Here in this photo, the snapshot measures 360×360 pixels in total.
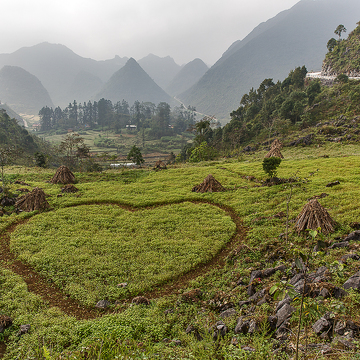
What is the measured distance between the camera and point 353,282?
16.4 ft

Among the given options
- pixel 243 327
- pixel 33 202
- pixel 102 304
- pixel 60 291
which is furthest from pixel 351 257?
pixel 33 202

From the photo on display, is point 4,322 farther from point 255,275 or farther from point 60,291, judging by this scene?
point 255,275

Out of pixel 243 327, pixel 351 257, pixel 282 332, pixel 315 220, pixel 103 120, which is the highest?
pixel 103 120

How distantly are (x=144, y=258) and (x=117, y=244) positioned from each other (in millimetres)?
1575

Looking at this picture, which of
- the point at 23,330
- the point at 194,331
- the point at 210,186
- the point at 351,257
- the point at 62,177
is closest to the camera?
the point at 194,331

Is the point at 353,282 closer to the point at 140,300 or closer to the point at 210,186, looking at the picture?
the point at 140,300

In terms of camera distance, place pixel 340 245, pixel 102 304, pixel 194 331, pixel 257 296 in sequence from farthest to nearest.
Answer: pixel 340 245, pixel 102 304, pixel 257 296, pixel 194 331

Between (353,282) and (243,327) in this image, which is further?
(353,282)

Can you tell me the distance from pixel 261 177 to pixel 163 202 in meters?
8.16

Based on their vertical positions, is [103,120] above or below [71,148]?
above

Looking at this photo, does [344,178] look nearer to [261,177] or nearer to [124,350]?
[261,177]

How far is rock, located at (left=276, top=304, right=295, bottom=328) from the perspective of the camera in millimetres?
4703

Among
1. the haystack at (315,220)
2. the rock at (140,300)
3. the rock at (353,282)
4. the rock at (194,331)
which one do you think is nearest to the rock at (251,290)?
the rock at (194,331)

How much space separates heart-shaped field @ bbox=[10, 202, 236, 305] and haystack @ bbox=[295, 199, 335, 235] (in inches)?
115
